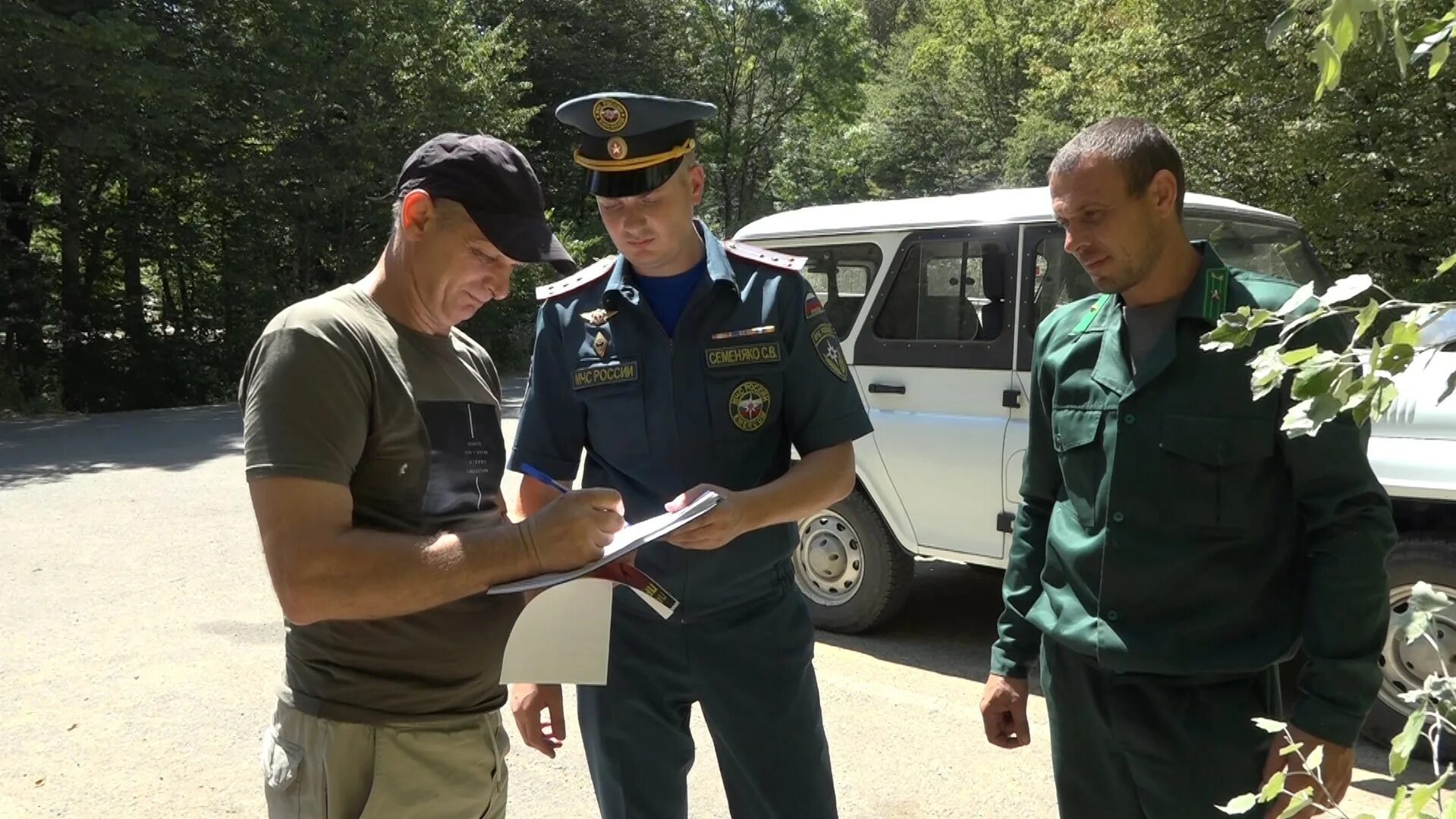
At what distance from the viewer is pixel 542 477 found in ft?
7.32

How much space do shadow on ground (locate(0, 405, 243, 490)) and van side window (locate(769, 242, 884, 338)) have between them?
296 inches

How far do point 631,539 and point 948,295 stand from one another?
358 centimetres

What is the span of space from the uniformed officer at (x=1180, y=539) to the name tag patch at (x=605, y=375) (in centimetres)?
92

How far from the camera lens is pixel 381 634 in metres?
1.79

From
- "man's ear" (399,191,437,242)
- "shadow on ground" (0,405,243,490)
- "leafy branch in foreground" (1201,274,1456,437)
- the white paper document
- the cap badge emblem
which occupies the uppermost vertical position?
the cap badge emblem

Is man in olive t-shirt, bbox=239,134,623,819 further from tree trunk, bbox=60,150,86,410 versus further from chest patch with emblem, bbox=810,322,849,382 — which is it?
tree trunk, bbox=60,150,86,410

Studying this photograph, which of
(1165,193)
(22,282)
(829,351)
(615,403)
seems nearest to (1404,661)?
(1165,193)

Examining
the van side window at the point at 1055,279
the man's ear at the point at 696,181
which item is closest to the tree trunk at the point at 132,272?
the van side window at the point at 1055,279

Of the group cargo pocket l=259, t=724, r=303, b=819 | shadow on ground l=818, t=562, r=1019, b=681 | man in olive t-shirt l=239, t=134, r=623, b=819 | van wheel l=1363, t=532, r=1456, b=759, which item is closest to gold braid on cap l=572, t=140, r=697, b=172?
man in olive t-shirt l=239, t=134, r=623, b=819

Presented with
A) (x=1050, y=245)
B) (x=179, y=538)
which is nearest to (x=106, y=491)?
(x=179, y=538)

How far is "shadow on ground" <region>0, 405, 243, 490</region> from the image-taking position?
1036cm

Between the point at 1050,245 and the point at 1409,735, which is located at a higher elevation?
the point at 1050,245

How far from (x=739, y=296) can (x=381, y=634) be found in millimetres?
1034

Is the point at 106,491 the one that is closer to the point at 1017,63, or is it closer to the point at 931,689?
the point at 931,689
